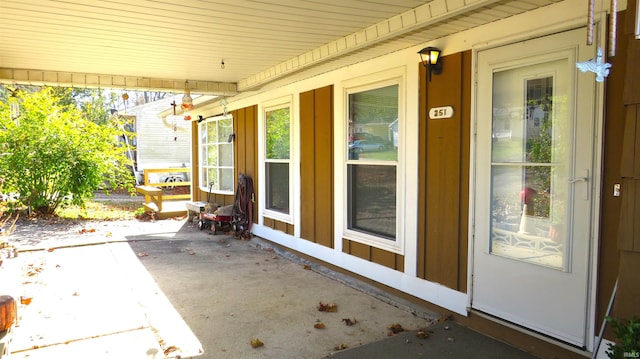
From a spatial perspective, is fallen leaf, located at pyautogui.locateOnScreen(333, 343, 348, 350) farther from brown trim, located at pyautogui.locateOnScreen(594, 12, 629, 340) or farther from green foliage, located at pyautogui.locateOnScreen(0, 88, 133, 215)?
green foliage, located at pyautogui.locateOnScreen(0, 88, 133, 215)

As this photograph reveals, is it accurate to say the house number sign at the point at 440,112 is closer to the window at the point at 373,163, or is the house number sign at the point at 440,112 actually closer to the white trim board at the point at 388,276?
the window at the point at 373,163

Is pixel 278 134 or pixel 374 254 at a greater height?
pixel 278 134

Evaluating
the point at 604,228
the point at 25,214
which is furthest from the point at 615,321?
the point at 25,214

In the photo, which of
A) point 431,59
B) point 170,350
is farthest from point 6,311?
point 431,59

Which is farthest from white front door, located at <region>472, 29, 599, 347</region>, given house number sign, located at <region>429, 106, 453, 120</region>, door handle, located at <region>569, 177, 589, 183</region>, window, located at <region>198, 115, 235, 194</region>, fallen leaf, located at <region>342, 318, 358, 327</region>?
window, located at <region>198, 115, 235, 194</region>

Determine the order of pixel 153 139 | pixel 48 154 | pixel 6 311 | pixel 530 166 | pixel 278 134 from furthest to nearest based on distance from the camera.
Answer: pixel 153 139
pixel 48 154
pixel 278 134
pixel 530 166
pixel 6 311

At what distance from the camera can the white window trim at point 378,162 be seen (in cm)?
454

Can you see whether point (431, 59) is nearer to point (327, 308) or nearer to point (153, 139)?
point (327, 308)

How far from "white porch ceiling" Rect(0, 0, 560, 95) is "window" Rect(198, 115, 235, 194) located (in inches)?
104

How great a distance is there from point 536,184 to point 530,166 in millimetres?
141

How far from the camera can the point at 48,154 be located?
29.8 feet

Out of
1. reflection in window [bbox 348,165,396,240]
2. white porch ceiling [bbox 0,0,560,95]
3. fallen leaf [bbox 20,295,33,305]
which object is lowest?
fallen leaf [bbox 20,295,33,305]

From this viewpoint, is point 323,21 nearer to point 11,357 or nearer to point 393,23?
point 393,23

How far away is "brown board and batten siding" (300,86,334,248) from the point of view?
5.72 m
